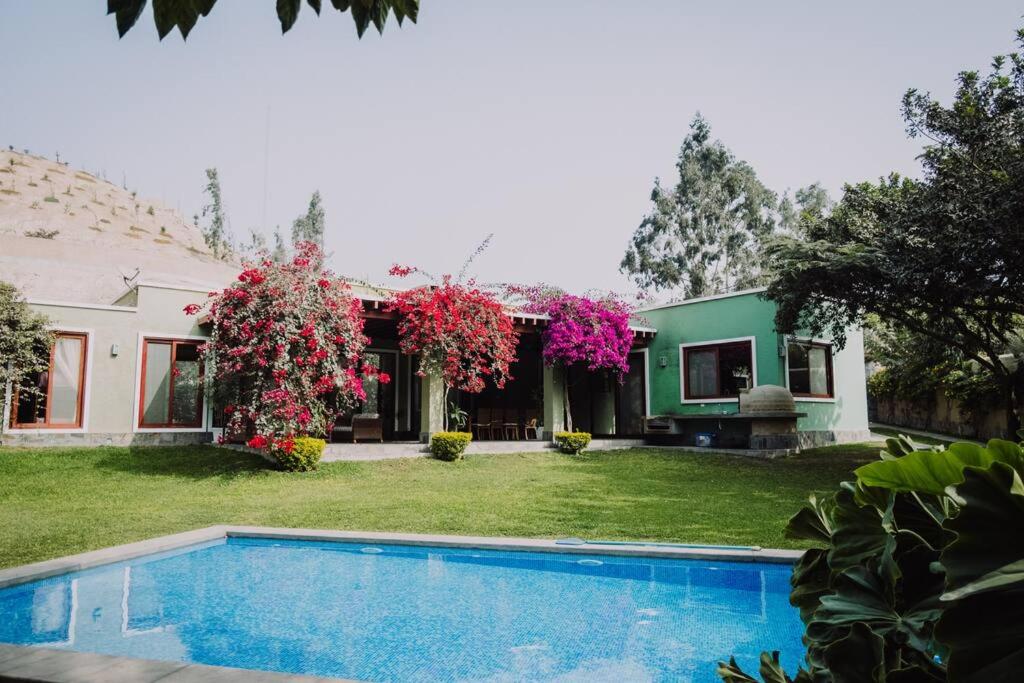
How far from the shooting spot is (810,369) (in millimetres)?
16625

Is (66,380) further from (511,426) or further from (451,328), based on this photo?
(511,426)

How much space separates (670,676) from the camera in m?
4.34

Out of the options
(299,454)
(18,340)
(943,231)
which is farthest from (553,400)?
(18,340)

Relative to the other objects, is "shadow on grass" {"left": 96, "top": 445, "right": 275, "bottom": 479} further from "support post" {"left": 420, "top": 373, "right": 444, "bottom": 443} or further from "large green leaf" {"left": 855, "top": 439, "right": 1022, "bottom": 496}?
"large green leaf" {"left": 855, "top": 439, "right": 1022, "bottom": 496}

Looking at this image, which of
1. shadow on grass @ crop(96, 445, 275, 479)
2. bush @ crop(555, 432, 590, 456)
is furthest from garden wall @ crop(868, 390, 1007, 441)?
shadow on grass @ crop(96, 445, 275, 479)

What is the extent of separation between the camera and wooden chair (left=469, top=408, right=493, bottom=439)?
17.4 m

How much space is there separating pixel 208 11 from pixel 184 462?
11970 mm

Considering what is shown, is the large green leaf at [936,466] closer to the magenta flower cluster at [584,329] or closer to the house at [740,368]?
the magenta flower cluster at [584,329]

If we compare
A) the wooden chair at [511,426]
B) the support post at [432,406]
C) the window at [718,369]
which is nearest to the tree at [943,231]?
the window at [718,369]

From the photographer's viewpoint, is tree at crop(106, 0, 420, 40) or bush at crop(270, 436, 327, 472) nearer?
tree at crop(106, 0, 420, 40)

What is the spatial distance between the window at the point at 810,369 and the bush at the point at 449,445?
8.24m

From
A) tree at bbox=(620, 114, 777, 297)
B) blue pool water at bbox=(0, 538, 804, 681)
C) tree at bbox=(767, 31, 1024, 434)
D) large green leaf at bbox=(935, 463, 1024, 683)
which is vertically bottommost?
blue pool water at bbox=(0, 538, 804, 681)

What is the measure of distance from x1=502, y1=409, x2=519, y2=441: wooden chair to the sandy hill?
39.5ft

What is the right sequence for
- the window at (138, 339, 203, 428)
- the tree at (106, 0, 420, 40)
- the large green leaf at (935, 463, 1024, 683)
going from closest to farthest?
1. the large green leaf at (935, 463, 1024, 683)
2. the tree at (106, 0, 420, 40)
3. the window at (138, 339, 203, 428)
